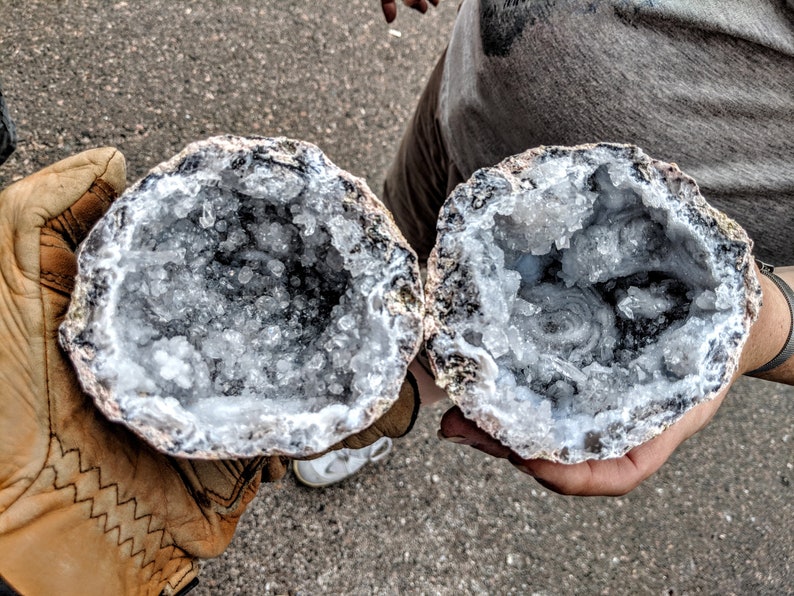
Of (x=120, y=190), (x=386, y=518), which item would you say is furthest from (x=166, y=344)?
(x=386, y=518)

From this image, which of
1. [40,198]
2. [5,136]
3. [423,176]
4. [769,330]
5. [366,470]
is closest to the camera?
[40,198]

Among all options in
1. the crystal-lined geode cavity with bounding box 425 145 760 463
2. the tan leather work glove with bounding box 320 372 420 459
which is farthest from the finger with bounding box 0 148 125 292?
the tan leather work glove with bounding box 320 372 420 459

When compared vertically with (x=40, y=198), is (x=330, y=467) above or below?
below

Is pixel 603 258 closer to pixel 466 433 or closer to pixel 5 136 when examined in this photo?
pixel 466 433

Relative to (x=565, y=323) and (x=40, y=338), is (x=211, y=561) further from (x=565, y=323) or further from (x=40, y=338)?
(x=565, y=323)

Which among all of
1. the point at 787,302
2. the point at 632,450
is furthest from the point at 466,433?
the point at 787,302

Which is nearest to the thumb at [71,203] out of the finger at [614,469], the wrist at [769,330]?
the finger at [614,469]

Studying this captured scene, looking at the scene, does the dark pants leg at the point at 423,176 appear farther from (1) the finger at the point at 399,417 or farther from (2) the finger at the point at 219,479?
(2) the finger at the point at 219,479
